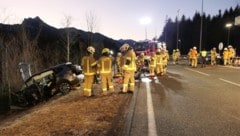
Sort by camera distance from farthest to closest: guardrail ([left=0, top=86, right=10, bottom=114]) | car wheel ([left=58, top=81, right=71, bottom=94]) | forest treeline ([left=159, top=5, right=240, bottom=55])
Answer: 1. forest treeline ([left=159, top=5, right=240, bottom=55])
2. guardrail ([left=0, top=86, right=10, bottom=114])
3. car wheel ([left=58, top=81, right=71, bottom=94])

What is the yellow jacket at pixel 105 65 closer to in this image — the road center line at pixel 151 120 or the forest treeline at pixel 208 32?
the road center line at pixel 151 120

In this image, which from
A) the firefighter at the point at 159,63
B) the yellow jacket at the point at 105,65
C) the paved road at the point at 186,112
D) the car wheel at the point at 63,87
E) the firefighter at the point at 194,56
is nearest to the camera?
the paved road at the point at 186,112

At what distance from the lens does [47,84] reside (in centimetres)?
→ 1827

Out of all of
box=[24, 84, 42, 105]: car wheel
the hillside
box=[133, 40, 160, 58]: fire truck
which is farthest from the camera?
box=[133, 40, 160, 58]: fire truck

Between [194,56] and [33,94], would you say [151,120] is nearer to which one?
[33,94]

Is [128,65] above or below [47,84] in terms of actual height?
above

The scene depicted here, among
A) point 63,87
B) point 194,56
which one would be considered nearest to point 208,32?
point 194,56

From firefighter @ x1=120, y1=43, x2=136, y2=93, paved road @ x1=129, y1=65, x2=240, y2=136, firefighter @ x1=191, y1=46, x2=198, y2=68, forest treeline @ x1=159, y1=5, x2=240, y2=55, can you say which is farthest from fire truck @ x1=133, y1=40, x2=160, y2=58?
forest treeline @ x1=159, y1=5, x2=240, y2=55

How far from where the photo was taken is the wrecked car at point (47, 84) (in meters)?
18.1

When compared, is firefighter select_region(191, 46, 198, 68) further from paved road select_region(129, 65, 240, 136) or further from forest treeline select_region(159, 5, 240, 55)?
forest treeline select_region(159, 5, 240, 55)

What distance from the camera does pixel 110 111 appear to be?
10.6 metres

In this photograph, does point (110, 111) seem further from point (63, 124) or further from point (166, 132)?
point (166, 132)

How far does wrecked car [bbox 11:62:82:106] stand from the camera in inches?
714

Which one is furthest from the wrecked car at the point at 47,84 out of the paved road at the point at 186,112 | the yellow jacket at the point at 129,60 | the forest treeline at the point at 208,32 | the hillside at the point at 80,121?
the forest treeline at the point at 208,32
